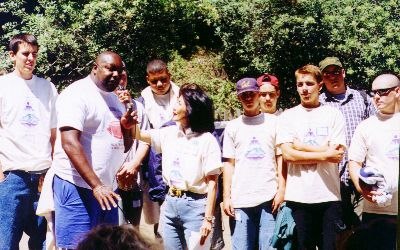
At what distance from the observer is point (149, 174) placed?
203 inches

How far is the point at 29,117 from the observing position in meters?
4.38

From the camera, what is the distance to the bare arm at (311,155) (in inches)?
169

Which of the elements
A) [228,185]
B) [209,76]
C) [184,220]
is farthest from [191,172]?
[209,76]

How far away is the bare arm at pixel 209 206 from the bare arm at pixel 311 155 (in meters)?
0.66

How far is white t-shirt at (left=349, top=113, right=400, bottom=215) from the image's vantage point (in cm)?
431

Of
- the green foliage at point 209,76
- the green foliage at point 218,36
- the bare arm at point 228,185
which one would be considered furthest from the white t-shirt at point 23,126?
the green foliage at point 218,36

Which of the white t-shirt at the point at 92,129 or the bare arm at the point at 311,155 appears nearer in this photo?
the white t-shirt at the point at 92,129

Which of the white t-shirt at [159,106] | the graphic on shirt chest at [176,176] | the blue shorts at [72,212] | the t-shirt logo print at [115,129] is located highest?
the white t-shirt at [159,106]

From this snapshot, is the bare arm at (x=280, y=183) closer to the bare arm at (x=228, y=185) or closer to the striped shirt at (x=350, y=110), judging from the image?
the bare arm at (x=228, y=185)

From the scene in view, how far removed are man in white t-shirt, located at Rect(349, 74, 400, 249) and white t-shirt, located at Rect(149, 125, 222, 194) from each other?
116 cm

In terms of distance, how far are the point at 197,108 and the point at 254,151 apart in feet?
2.23

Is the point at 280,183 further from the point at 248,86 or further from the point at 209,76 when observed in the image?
the point at 209,76

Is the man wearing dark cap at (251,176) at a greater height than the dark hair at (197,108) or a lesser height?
lesser

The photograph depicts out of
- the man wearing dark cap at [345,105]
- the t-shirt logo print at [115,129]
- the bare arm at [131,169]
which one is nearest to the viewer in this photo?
the t-shirt logo print at [115,129]
